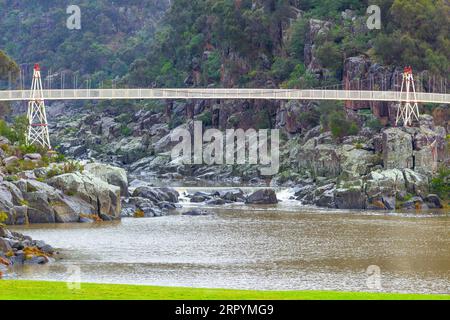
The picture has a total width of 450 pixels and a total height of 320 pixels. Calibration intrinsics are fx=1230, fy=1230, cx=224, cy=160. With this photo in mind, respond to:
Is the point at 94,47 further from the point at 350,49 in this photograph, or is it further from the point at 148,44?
the point at 350,49

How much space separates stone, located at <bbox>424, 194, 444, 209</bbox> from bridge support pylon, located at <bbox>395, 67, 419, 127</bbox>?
12727 millimetres

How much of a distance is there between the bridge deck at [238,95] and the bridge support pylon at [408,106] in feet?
1.89

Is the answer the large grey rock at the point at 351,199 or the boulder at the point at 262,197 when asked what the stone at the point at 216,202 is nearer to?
the boulder at the point at 262,197

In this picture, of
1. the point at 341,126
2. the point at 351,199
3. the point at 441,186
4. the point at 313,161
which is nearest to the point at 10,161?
the point at 351,199

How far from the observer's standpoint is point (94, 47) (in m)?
179

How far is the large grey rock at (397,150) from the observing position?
265 ft

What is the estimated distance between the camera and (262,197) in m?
76.4

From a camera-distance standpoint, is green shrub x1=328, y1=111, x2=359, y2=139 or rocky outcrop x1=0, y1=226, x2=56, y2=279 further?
green shrub x1=328, y1=111, x2=359, y2=139

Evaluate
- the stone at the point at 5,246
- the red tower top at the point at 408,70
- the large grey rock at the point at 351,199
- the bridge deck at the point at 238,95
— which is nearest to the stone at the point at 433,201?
the large grey rock at the point at 351,199

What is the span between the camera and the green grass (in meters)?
29.3

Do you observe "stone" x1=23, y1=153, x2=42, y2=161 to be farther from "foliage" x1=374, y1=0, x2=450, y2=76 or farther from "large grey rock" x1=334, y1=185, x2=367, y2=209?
"foliage" x1=374, y1=0, x2=450, y2=76

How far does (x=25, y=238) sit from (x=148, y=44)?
130843 millimetres

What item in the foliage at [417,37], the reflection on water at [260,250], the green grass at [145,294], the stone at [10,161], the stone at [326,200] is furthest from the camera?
the foliage at [417,37]

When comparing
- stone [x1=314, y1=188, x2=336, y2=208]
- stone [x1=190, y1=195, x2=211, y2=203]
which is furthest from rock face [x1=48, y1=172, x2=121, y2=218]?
stone [x1=314, y1=188, x2=336, y2=208]
